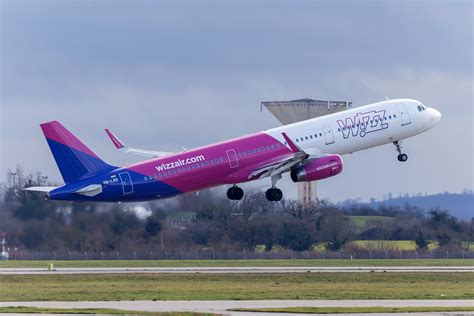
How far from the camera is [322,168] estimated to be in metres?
92.9

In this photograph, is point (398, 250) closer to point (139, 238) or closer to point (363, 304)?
point (139, 238)

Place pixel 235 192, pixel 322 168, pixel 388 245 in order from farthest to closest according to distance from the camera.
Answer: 1. pixel 388 245
2. pixel 235 192
3. pixel 322 168

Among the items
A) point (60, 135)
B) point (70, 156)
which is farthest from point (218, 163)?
point (60, 135)

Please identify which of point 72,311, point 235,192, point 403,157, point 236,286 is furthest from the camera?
point 403,157

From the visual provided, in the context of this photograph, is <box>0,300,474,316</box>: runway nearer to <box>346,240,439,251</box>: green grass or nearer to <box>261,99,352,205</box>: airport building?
<box>346,240,439,251</box>: green grass

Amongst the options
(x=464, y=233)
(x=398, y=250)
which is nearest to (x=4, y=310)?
(x=398, y=250)

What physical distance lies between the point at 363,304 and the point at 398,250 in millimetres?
53158

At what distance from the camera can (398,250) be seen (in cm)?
13012

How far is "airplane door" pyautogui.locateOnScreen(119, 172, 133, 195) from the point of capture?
87.6 meters

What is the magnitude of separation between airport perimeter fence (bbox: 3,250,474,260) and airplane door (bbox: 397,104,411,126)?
25555mm

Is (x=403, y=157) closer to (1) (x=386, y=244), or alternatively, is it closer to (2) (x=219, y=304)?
(2) (x=219, y=304)

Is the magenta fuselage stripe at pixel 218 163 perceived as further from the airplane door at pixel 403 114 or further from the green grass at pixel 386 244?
the green grass at pixel 386 244

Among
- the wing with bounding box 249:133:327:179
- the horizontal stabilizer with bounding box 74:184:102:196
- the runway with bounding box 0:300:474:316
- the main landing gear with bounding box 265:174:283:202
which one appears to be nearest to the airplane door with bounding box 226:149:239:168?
the wing with bounding box 249:133:327:179

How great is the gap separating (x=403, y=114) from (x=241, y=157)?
12737 mm
